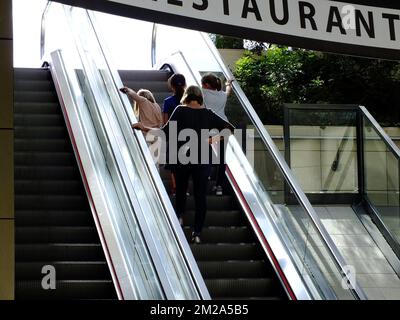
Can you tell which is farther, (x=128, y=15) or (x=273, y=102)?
(x=273, y=102)

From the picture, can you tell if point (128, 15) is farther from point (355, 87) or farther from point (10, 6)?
point (355, 87)

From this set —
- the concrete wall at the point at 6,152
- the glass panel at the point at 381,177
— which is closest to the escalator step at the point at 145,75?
the glass panel at the point at 381,177

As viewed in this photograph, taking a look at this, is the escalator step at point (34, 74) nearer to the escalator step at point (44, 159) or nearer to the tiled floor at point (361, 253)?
the escalator step at point (44, 159)

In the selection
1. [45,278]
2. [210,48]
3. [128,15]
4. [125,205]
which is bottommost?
[45,278]

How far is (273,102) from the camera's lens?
1398cm

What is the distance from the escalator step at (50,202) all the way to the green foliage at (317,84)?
264 inches

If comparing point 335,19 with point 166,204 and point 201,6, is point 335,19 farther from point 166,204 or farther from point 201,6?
point 166,204

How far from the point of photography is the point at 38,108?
919 centimetres

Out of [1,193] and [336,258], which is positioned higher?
[1,193]
